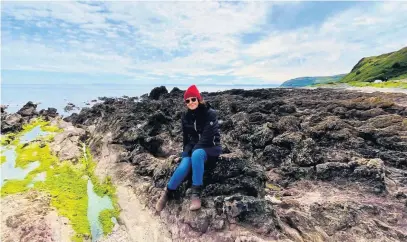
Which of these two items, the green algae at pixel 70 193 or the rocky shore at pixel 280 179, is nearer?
the rocky shore at pixel 280 179

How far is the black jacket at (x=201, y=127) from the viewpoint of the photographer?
11.5 meters

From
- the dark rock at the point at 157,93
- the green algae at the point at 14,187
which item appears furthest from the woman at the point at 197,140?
the dark rock at the point at 157,93

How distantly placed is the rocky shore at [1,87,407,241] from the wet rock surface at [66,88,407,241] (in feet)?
0.15

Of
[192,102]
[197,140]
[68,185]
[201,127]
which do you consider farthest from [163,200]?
[68,185]

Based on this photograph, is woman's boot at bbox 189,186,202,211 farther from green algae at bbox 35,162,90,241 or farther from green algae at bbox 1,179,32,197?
green algae at bbox 1,179,32,197

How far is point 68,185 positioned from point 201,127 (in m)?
13.0

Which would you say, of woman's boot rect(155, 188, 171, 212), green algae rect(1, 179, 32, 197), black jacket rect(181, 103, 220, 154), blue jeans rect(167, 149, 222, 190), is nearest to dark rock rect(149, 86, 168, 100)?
green algae rect(1, 179, 32, 197)

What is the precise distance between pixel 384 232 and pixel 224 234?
20.8 ft

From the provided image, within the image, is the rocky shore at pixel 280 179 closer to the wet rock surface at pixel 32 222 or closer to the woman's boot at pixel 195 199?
the woman's boot at pixel 195 199

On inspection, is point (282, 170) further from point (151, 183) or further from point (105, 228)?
point (105, 228)

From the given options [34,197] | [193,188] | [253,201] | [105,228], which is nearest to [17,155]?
[34,197]

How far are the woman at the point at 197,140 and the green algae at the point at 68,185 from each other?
5.62 meters

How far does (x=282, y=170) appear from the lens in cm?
1850

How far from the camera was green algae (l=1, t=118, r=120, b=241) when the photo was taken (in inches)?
607
